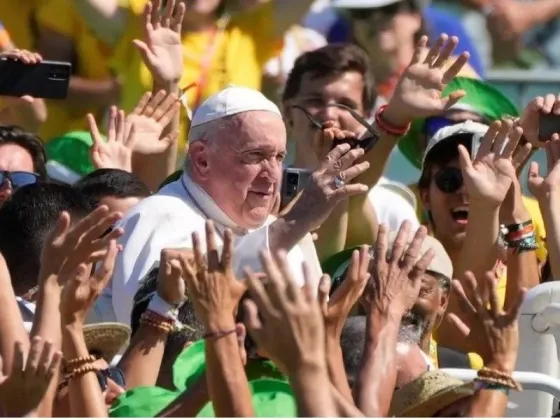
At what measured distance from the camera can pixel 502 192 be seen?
19.7ft

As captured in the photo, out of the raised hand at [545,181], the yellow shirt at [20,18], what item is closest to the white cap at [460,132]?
the raised hand at [545,181]

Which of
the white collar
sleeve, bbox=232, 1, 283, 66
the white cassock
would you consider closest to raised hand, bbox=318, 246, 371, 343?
the white cassock

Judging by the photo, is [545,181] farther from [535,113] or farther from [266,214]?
[266,214]

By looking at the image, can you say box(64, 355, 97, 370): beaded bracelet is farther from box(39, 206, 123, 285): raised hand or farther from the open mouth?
the open mouth

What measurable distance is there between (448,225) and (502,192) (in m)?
0.49

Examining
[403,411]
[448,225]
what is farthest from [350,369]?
[448,225]

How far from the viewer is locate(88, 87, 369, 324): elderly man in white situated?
5461 millimetres

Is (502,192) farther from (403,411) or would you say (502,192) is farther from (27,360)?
(27,360)

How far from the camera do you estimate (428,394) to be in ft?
14.6

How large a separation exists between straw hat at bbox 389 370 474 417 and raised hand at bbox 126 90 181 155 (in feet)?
7.26

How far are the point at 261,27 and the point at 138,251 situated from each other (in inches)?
79.6

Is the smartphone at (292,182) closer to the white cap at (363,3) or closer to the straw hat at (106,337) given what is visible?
the straw hat at (106,337)

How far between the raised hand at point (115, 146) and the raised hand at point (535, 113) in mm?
1377

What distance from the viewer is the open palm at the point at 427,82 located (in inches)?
237
